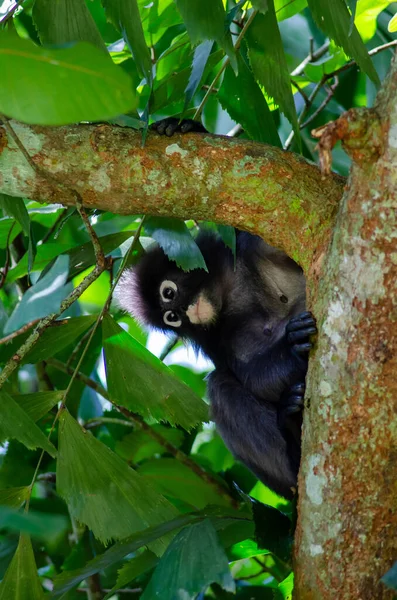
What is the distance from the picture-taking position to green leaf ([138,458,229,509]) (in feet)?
12.0

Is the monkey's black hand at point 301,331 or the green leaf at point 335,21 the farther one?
the monkey's black hand at point 301,331

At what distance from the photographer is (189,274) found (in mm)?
3727

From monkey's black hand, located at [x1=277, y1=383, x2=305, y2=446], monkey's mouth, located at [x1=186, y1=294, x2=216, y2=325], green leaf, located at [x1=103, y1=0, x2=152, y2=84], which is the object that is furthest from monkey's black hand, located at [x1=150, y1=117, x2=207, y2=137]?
monkey's mouth, located at [x1=186, y1=294, x2=216, y2=325]

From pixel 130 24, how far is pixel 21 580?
5.48 ft

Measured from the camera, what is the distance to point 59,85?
1.53 metres

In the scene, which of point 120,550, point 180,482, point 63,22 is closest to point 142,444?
point 180,482

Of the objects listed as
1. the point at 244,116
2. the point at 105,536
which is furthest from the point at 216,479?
the point at 244,116

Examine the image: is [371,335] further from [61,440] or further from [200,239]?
[200,239]

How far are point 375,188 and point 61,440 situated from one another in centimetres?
134

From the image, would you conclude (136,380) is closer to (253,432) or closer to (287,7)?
(253,432)

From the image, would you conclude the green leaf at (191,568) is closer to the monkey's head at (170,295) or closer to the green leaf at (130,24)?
the green leaf at (130,24)

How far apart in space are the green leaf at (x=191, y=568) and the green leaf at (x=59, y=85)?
3.83 feet

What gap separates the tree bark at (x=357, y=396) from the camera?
1926 millimetres

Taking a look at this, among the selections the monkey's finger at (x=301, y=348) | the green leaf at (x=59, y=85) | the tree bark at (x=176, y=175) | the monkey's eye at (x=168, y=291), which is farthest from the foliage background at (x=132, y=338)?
the monkey's finger at (x=301, y=348)
